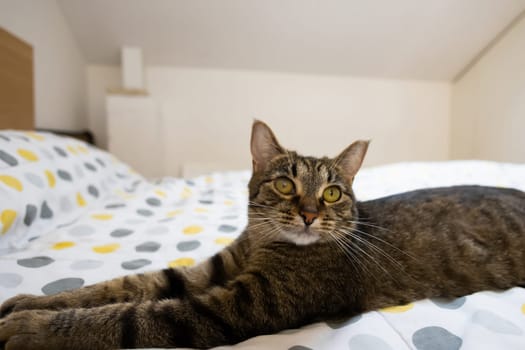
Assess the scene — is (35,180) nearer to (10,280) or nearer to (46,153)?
(46,153)

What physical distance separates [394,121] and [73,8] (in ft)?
12.2

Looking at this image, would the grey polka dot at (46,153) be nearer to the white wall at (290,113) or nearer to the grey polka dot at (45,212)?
the grey polka dot at (45,212)

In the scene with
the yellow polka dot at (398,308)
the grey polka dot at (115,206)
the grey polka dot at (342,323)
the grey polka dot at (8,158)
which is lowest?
the grey polka dot at (342,323)

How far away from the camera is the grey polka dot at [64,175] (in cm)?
137

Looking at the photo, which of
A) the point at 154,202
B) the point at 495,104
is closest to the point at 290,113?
the point at 495,104

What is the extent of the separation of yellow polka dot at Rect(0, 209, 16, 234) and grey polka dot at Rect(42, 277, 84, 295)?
1.21ft

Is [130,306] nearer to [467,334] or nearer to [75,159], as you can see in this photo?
[467,334]

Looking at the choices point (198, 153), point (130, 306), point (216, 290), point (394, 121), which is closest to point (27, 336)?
point (130, 306)

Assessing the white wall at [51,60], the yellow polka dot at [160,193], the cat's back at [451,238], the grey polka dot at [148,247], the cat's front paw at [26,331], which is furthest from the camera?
the white wall at [51,60]

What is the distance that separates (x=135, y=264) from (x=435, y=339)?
2.56ft

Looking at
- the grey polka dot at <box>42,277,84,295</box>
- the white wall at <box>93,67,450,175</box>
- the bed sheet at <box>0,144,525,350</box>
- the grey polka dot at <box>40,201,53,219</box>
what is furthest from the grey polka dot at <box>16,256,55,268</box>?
the white wall at <box>93,67,450,175</box>

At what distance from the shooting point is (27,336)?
54cm

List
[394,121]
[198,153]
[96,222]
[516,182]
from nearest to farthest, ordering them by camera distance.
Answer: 1. [96,222]
2. [516,182]
3. [198,153]
4. [394,121]

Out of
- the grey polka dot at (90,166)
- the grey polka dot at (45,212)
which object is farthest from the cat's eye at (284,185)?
the grey polka dot at (90,166)
